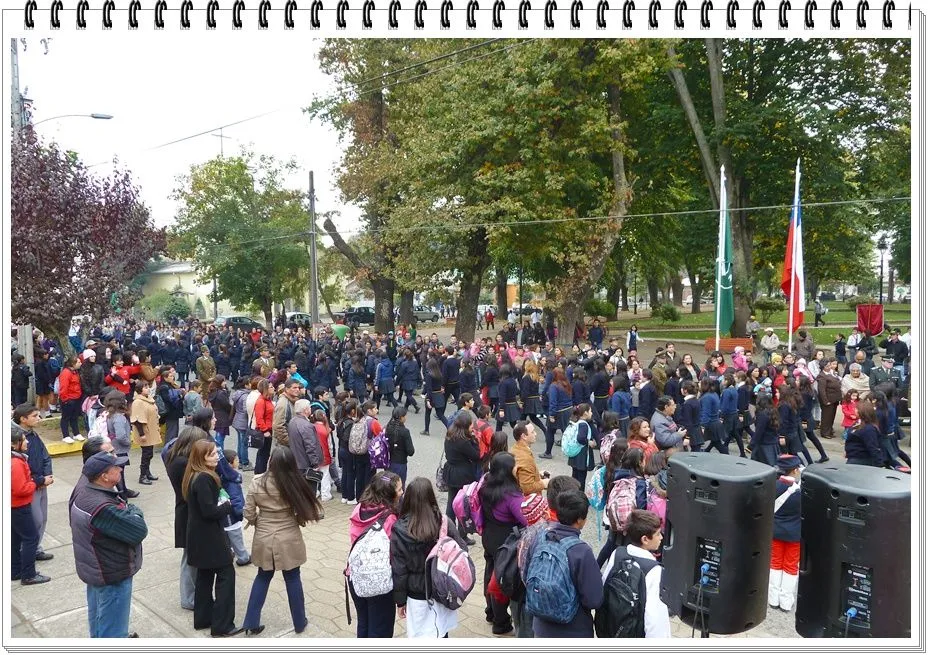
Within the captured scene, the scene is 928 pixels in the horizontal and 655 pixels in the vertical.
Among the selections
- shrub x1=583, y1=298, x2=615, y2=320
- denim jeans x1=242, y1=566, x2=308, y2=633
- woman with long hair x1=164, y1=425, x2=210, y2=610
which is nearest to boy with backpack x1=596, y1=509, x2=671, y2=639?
denim jeans x1=242, y1=566, x2=308, y2=633

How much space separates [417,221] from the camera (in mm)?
22750

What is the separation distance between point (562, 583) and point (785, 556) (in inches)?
120

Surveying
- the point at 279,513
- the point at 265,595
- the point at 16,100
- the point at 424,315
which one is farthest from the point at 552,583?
the point at 424,315

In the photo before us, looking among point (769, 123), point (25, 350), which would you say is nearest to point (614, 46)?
point (769, 123)

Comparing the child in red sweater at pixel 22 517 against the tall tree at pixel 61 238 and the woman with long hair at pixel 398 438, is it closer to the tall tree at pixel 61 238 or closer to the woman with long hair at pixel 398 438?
the woman with long hair at pixel 398 438

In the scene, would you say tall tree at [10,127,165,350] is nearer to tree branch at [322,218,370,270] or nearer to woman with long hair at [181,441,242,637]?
woman with long hair at [181,441,242,637]

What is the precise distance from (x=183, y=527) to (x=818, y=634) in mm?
4521

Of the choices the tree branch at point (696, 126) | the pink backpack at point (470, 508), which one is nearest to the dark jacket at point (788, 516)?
the pink backpack at point (470, 508)

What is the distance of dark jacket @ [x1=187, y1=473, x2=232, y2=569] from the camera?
4684 mm

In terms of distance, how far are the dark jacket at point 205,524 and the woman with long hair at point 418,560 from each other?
1433 mm

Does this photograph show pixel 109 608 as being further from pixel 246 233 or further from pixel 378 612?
pixel 246 233

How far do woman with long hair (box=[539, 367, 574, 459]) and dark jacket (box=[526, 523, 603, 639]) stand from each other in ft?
22.8

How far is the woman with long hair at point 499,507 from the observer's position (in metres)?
4.82
